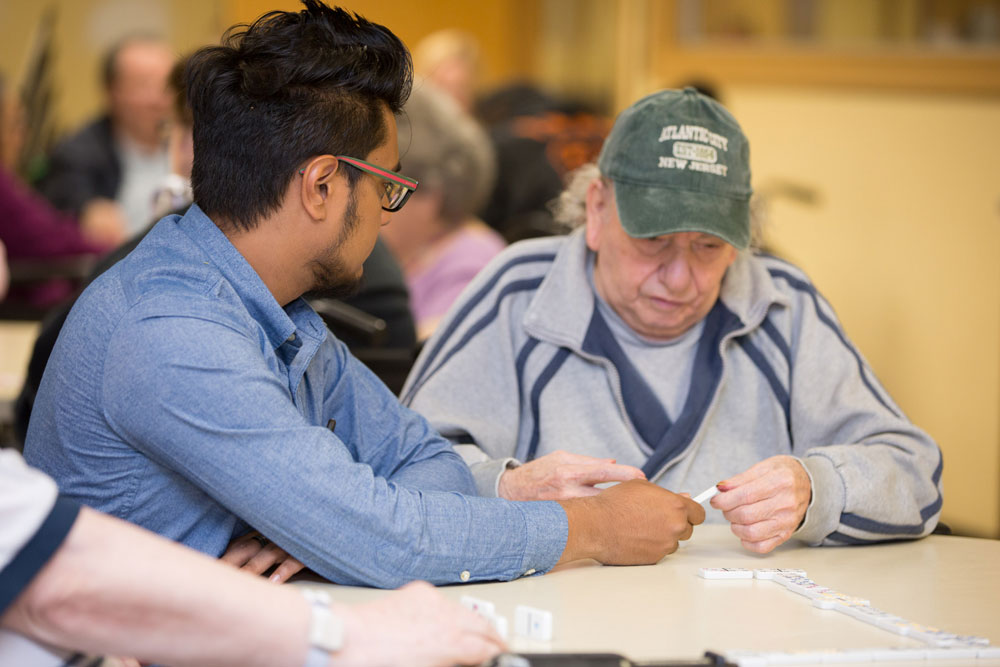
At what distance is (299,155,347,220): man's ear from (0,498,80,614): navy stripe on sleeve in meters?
0.61

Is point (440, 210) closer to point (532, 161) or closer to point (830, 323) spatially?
point (532, 161)

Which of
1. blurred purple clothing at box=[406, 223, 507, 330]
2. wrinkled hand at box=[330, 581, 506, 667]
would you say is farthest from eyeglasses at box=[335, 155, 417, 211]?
blurred purple clothing at box=[406, 223, 507, 330]

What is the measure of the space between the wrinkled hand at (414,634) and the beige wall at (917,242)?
3723 mm

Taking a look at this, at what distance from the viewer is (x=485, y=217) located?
18.0ft

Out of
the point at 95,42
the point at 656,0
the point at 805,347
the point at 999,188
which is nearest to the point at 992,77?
the point at 999,188

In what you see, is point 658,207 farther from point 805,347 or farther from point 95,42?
point 95,42

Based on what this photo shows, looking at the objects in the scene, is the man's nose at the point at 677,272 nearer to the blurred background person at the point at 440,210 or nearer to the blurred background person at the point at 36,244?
the blurred background person at the point at 440,210

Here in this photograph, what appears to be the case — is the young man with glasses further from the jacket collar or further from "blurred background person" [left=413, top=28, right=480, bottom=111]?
"blurred background person" [left=413, top=28, right=480, bottom=111]

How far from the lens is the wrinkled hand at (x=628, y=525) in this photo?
161 centimetres

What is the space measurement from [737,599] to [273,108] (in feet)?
2.94

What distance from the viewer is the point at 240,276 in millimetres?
1545

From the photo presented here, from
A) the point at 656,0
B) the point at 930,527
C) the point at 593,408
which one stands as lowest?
the point at 930,527

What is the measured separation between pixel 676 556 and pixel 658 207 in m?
0.60

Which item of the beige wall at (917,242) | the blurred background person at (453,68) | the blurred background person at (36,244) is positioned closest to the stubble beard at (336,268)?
the blurred background person at (36,244)
